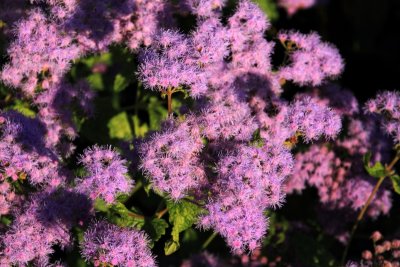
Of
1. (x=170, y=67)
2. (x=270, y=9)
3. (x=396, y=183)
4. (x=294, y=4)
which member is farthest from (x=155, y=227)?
(x=294, y=4)

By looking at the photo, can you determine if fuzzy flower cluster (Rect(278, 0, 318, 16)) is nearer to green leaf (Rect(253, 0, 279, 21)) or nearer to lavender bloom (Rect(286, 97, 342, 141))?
green leaf (Rect(253, 0, 279, 21))

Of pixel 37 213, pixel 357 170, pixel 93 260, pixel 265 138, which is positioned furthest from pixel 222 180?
pixel 357 170

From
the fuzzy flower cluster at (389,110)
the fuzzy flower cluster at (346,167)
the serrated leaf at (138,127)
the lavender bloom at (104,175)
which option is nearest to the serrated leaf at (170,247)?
the lavender bloom at (104,175)

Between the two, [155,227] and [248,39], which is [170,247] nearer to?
[155,227]

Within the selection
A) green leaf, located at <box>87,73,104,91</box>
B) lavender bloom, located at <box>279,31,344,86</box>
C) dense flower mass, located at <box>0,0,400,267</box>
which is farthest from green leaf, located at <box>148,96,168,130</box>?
lavender bloom, located at <box>279,31,344,86</box>

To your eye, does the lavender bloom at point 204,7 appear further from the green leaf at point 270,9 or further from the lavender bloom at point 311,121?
the green leaf at point 270,9

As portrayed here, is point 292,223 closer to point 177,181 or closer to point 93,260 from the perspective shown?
point 177,181
